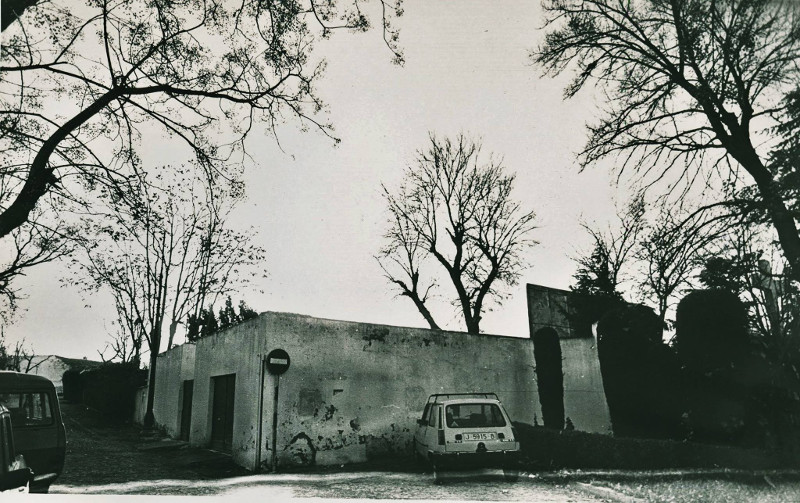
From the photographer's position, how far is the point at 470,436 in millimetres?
6125

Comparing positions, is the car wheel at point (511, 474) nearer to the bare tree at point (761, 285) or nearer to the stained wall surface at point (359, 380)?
the stained wall surface at point (359, 380)

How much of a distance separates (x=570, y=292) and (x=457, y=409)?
3772 mm

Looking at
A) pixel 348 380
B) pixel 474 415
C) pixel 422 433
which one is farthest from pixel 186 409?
pixel 474 415

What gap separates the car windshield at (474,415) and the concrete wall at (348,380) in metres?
1.71

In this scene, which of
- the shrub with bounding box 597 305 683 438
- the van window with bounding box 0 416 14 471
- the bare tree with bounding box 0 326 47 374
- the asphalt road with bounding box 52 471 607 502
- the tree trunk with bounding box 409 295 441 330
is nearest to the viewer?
the van window with bounding box 0 416 14 471

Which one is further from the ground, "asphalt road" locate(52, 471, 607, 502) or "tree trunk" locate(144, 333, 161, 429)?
"tree trunk" locate(144, 333, 161, 429)

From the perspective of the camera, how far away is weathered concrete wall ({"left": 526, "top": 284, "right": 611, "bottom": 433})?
8.38 metres

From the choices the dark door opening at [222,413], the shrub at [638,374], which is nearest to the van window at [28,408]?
the dark door opening at [222,413]

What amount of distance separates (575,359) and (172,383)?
31.1ft

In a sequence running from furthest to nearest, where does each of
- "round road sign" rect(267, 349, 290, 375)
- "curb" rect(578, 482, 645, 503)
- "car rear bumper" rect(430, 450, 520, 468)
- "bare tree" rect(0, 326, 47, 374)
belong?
"round road sign" rect(267, 349, 290, 375) → "car rear bumper" rect(430, 450, 520, 468) → "bare tree" rect(0, 326, 47, 374) → "curb" rect(578, 482, 645, 503)

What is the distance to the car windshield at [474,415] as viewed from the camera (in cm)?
627

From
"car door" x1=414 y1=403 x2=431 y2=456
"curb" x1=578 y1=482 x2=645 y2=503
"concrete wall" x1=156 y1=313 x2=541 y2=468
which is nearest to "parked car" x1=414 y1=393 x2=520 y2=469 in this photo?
"car door" x1=414 y1=403 x2=431 y2=456

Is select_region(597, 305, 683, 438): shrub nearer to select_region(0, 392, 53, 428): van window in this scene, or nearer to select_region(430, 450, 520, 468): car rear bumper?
select_region(430, 450, 520, 468): car rear bumper

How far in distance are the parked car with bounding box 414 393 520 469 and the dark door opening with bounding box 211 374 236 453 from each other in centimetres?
365
